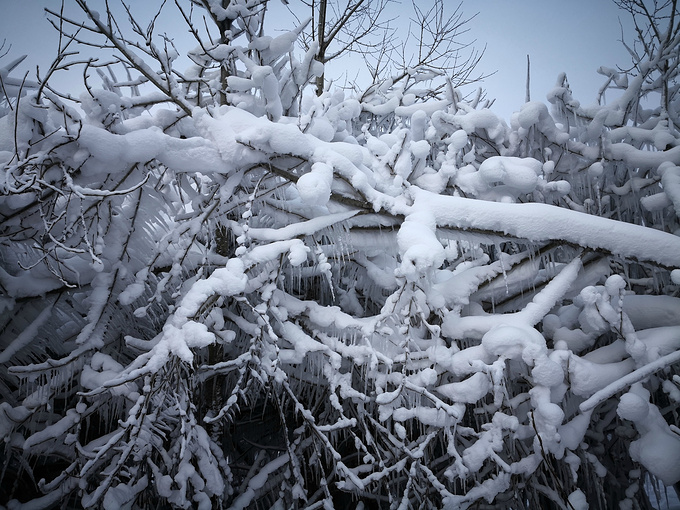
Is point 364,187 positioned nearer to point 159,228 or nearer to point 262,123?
point 262,123

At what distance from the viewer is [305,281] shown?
11.7ft

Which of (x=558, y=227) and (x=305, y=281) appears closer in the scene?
(x=558, y=227)

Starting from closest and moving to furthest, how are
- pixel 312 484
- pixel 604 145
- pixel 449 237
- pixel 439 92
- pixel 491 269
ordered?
1. pixel 449 237
2. pixel 491 269
3. pixel 604 145
4. pixel 312 484
5. pixel 439 92

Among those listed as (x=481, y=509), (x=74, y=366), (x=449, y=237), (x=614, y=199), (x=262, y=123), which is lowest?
(x=481, y=509)

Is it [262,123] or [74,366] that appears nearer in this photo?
[262,123]

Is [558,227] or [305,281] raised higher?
[558,227]

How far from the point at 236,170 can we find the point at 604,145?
2919 mm

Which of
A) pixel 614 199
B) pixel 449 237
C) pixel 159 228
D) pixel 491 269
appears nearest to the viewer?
pixel 449 237

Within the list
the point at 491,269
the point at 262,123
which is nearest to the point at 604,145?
the point at 491,269

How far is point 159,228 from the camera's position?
10.0 ft

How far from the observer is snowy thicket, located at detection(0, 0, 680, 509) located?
2.11 m

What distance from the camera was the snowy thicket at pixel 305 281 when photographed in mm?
2105

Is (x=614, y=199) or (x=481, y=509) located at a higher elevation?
(x=614, y=199)

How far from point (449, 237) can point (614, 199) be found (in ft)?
6.55
